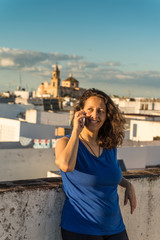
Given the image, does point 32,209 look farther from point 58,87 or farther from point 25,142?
point 58,87

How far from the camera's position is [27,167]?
52.9 ft

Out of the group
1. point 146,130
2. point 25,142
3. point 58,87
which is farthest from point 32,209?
point 58,87

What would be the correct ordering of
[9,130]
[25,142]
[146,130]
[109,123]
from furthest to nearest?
[146,130]
[9,130]
[25,142]
[109,123]

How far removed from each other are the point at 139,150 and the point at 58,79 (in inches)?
3783

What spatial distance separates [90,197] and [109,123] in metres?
0.81

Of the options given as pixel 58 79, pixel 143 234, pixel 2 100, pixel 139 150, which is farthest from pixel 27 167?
pixel 58 79

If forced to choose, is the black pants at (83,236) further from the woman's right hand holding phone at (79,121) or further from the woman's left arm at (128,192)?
the woman's right hand holding phone at (79,121)

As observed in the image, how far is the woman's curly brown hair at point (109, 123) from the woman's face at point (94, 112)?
45mm

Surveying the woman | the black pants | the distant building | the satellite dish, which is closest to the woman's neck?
the woman

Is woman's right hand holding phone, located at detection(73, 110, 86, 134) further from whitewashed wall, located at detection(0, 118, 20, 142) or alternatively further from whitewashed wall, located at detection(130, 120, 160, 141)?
whitewashed wall, located at detection(130, 120, 160, 141)

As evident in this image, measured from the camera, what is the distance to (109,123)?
9.40 ft

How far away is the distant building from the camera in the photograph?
100 metres

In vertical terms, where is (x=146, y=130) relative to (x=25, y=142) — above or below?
above

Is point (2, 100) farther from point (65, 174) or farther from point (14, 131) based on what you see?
point (65, 174)
